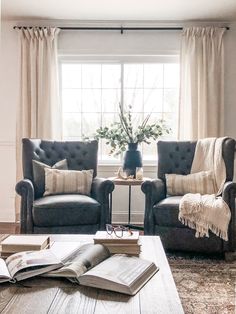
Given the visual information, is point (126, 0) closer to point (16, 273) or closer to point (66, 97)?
point (66, 97)

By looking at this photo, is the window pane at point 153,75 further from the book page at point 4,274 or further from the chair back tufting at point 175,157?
the book page at point 4,274

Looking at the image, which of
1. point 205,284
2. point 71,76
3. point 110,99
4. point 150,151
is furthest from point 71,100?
point 205,284

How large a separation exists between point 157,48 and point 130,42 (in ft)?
1.09

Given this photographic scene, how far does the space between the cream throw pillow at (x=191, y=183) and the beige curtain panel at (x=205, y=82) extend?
1017 mm

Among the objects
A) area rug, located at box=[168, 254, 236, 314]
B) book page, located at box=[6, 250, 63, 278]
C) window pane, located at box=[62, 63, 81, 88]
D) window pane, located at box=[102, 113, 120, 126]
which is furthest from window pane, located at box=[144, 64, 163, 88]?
book page, located at box=[6, 250, 63, 278]

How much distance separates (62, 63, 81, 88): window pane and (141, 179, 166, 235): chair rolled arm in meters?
1.96

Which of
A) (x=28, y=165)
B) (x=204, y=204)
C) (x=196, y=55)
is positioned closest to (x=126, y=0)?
(x=196, y=55)

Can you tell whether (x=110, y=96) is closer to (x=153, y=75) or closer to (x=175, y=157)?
(x=153, y=75)

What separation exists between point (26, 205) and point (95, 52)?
2.28 m

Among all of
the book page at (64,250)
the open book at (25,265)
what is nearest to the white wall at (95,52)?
the book page at (64,250)

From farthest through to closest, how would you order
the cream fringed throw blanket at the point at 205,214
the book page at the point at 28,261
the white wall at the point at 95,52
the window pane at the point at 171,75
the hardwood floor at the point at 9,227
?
1. the window pane at the point at 171,75
2. the white wall at the point at 95,52
3. the hardwood floor at the point at 9,227
4. the cream fringed throw blanket at the point at 205,214
5. the book page at the point at 28,261

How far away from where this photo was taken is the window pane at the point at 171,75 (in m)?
5.14

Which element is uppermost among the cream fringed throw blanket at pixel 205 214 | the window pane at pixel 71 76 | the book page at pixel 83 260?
the window pane at pixel 71 76

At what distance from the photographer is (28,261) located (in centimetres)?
180
